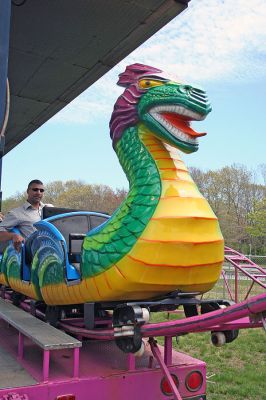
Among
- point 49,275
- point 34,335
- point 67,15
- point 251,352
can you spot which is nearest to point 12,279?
point 49,275

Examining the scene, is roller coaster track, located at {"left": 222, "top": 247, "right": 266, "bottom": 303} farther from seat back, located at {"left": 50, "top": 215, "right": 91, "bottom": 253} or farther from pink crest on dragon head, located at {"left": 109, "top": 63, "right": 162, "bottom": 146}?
pink crest on dragon head, located at {"left": 109, "top": 63, "right": 162, "bottom": 146}

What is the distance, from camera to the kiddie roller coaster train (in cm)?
218

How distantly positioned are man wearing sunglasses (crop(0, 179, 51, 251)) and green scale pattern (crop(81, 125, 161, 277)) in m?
1.32

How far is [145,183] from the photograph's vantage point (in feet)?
7.72

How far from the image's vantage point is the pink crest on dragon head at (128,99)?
249cm

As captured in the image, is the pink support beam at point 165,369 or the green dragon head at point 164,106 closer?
the pink support beam at point 165,369

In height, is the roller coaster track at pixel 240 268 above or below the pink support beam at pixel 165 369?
above

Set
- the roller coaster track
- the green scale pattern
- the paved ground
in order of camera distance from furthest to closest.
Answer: the roller coaster track, the green scale pattern, the paved ground

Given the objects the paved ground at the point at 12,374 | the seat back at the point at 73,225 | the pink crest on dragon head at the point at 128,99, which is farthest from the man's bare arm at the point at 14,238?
the pink crest on dragon head at the point at 128,99

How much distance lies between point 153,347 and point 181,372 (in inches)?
11.7

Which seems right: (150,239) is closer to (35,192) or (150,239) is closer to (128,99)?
(128,99)

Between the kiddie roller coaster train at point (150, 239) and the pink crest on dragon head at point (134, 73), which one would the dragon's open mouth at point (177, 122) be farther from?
the pink crest on dragon head at point (134, 73)

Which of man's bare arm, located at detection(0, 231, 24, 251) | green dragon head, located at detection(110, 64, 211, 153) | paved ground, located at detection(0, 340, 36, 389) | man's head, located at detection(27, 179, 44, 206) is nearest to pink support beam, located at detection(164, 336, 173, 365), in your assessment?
paved ground, located at detection(0, 340, 36, 389)

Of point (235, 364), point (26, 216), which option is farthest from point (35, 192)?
point (235, 364)
